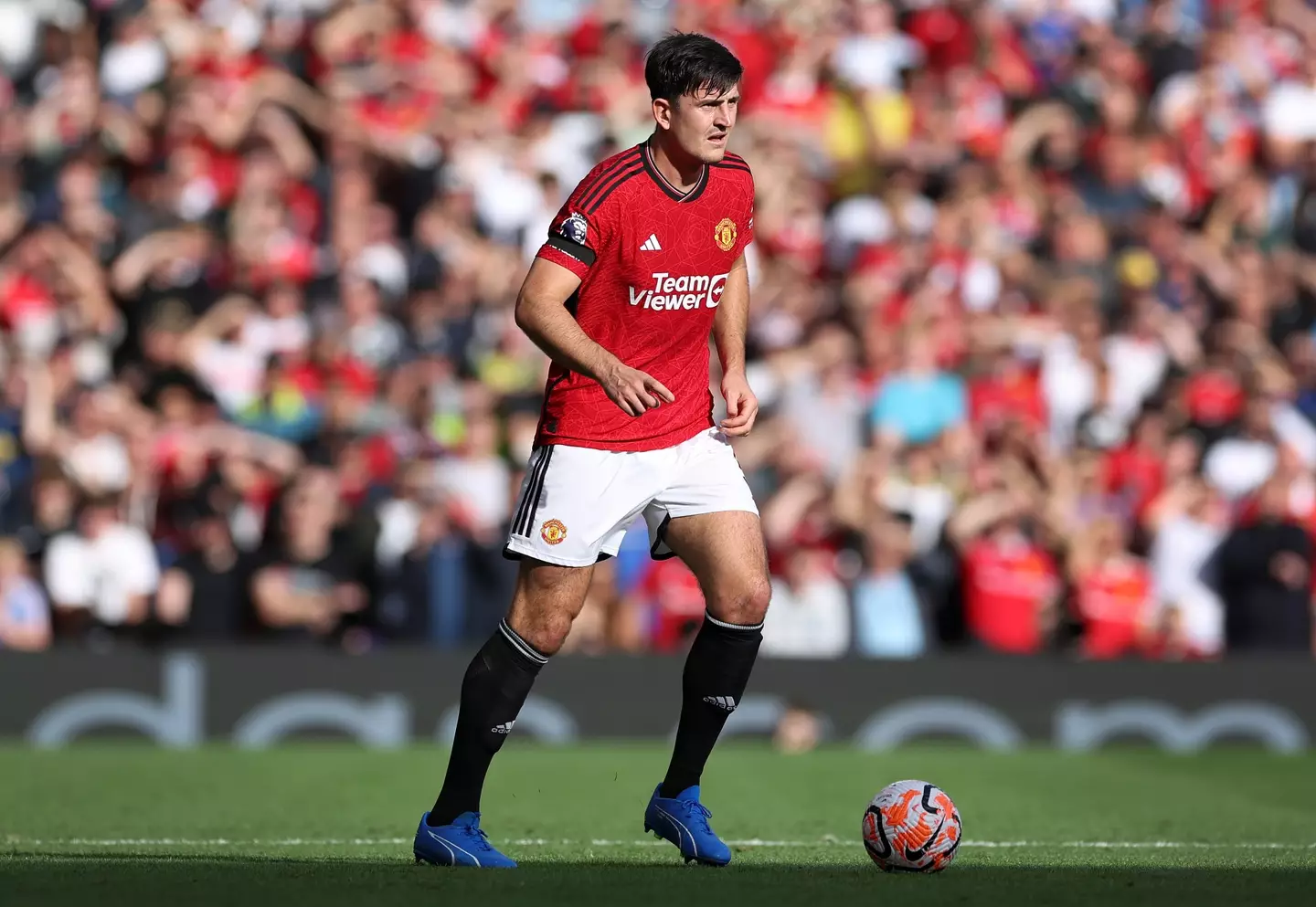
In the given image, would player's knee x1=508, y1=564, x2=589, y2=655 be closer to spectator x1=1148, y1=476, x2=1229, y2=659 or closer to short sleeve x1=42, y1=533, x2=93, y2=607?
short sleeve x1=42, y1=533, x2=93, y2=607

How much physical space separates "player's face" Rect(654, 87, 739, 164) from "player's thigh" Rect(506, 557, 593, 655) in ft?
4.69

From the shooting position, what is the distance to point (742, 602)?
6926 millimetres

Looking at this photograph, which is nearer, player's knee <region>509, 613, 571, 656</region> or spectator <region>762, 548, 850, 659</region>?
player's knee <region>509, 613, 571, 656</region>

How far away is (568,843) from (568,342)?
2453mm

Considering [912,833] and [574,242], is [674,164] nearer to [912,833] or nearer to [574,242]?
[574,242]

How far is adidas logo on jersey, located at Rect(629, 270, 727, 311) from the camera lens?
6.84 meters

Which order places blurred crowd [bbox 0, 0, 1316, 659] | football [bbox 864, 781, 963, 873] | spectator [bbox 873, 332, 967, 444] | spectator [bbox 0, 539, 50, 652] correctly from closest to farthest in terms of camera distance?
football [bbox 864, 781, 963, 873] → spectator [bbox 0, 539, 50, 652] → blurred crowd [bbox 0, 0, 1316, 659] → spectator [bbox 873, 332, 967, 444]

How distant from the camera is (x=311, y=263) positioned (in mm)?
16062

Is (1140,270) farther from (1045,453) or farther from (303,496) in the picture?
(303,496)

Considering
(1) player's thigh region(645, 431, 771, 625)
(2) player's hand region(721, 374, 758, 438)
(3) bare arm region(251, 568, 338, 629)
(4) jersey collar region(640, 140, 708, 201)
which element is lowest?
(3) bare arm region(251, 568, 338, 629)

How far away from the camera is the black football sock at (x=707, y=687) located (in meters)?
6.99

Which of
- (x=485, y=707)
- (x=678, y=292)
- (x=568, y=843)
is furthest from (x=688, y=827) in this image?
(x=678, y=292)

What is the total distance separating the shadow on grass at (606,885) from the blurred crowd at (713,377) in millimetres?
7373

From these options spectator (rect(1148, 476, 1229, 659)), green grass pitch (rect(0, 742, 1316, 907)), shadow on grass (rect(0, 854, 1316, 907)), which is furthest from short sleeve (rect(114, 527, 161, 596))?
shadow on grass (rect(0, 854, 1316, 907))
